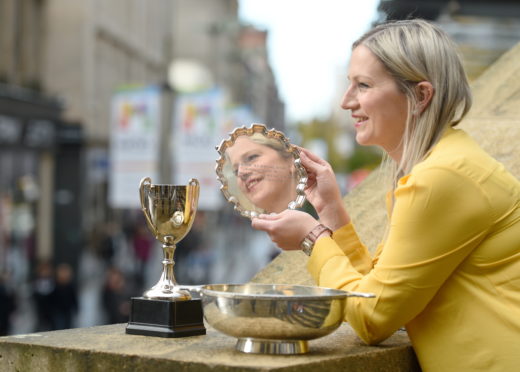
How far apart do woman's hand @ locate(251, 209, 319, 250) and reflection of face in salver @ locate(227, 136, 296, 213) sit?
225mm

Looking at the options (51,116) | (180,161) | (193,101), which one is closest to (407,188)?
(180,161)

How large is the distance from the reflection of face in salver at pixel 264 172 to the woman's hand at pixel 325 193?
7cm

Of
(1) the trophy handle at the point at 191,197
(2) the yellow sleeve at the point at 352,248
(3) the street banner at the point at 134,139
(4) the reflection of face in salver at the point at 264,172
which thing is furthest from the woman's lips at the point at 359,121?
(3) the street banner at the point at 134,139

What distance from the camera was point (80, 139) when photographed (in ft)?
90.4

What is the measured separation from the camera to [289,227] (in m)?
2.50

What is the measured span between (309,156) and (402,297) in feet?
1.91

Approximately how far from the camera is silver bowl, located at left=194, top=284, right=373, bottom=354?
2.21 metres

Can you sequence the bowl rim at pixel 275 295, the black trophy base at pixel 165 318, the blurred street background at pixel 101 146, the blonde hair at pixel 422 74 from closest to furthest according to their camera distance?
the bowl rim at pixel 275 295, the blonde hair at pixel 422 74, the black trophy base at pixel 165 318, the blurred street background at pixel 101 146

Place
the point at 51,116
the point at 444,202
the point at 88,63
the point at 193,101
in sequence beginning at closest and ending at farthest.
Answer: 1. the point at 444,202
2. the point at 193,101
3. the point at 51,116
4. the point at 88,63

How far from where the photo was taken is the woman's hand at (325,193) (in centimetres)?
273

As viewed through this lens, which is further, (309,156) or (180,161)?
(180,161)

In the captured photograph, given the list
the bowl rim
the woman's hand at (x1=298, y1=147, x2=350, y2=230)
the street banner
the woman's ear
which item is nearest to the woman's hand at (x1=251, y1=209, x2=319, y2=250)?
the bowl rim

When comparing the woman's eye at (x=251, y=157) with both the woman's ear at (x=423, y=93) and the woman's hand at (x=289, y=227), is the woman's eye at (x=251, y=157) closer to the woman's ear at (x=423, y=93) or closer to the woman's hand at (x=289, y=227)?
the woman's hand at (x=289, y=227)

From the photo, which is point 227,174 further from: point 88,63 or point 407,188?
point 88,63
